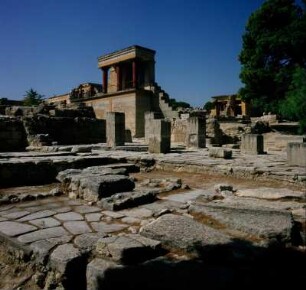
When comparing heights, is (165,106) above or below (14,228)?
above

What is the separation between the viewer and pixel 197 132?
43.0ft

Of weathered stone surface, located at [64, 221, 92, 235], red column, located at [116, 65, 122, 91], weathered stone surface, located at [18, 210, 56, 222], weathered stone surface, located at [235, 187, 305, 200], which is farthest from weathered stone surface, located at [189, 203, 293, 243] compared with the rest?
red column, located at [116, 65, 122, 91]

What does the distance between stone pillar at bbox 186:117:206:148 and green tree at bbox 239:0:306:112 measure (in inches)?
434

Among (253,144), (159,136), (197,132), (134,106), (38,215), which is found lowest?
(38,215)

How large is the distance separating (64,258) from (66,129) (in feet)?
44.8

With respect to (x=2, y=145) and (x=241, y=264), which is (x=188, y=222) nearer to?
(x=241, y=264)

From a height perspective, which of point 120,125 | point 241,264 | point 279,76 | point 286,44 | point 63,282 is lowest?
point 63,282

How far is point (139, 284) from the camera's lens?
224cm

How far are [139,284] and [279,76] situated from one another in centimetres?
2213

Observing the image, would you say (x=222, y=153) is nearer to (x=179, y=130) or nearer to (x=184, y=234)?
(x=184, y=234)

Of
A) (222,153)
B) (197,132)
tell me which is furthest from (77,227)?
(197,132)

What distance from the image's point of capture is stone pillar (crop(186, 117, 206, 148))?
42.8ft

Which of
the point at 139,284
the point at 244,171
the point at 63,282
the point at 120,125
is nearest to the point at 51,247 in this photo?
the point at 63,282

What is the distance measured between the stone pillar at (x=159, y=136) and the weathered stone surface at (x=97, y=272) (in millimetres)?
8251
